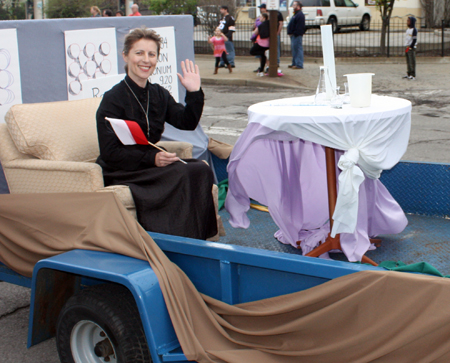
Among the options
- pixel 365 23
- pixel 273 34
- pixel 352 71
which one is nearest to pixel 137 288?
pixel 273 34

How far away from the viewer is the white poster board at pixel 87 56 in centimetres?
431

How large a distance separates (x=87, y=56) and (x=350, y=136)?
245cm

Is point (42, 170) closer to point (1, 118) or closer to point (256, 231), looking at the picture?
point (1, 118)

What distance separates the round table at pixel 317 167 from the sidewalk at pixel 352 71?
903cm

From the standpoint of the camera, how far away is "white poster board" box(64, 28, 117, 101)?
14.1ft

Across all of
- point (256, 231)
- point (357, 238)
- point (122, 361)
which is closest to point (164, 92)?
point (256, 231)

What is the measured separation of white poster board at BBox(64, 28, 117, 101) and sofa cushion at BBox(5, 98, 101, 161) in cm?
46

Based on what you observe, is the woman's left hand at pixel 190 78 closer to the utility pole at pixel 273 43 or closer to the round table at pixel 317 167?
the round table at pixel 317 167

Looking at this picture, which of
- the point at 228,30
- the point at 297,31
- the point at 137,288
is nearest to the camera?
the point at 137,288

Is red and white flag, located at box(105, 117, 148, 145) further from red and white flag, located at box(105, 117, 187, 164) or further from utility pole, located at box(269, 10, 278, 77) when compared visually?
utility pole, located at box(269, 10, 278, 77)

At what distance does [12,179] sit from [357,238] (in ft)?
7.34

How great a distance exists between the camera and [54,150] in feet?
11.9

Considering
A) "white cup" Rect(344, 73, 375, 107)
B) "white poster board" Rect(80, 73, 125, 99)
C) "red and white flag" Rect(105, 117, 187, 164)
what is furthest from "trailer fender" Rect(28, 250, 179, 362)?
"white poster board" Rect(80, 73, 125, 99)

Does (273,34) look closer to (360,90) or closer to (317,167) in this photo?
(317,167)
